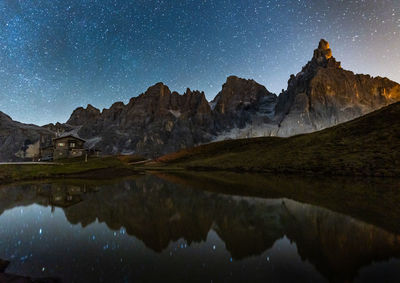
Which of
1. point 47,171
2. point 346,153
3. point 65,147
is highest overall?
point 65,147

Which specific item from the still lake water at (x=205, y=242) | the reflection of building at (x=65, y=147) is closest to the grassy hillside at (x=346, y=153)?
the still lake water at (x=205, y=242)

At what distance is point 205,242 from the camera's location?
9.38 m

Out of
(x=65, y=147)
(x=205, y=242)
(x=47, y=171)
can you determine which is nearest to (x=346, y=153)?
(x=205, y=242)

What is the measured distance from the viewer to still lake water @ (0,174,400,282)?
664 centimetres

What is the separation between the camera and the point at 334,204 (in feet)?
51.9

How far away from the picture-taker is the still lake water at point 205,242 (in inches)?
261

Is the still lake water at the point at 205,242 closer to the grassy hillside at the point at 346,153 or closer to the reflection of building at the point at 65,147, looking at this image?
the grassy hillside at the point at 346,153

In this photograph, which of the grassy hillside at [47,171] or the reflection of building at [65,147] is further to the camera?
the reflection of building at [65,147]

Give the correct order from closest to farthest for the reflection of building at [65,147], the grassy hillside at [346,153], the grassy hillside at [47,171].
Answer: the grassy hillside at [47,171] → the grassy hillside at [346,153] → the reflection of building at [65,147]

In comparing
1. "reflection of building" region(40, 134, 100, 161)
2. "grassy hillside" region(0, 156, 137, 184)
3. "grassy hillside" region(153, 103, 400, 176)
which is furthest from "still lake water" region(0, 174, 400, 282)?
"reflection of building" region(40, 134, 100, 161)

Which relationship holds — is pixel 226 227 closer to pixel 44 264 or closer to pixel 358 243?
pixel 358 243

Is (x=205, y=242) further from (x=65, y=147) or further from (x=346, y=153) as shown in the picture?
(x=65, y=147)

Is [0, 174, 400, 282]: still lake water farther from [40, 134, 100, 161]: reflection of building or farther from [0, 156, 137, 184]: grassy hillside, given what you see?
[40, 134, 100, 161]: reflection of building

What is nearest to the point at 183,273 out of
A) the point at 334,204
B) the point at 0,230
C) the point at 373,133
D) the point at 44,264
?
the point at 44,264
